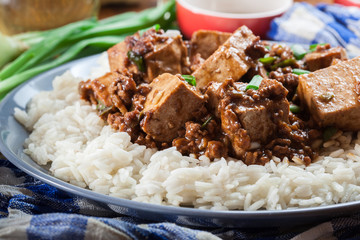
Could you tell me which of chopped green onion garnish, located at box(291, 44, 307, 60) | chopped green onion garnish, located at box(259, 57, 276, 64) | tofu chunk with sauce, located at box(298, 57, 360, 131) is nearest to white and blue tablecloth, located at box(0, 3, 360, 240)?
tofu chunk with sauce, located at box(298, 57, 360, 131)

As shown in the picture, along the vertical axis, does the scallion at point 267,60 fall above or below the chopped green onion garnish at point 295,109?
above

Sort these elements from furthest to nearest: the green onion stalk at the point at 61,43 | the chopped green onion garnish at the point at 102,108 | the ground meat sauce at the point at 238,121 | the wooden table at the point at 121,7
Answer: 1. the wooden table at the point at 121,7
2. the green onion stalk at the point at 61,43
3. the chopped green onion garnish at the point at 102,108
4. the ground meat sauce at the point at 238,121

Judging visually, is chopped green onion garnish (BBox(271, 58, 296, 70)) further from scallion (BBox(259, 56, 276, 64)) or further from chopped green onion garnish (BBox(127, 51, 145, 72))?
chopped green onion garnish (BBox(127, 51, 145, 72))

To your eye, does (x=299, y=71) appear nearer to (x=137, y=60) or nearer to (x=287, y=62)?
(x=287, y=62)

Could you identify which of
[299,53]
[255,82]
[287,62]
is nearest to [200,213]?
[255,82]

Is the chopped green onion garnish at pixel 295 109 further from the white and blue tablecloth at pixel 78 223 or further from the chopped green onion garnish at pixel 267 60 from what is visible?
the white and blue tablecloth at pixel 78 223

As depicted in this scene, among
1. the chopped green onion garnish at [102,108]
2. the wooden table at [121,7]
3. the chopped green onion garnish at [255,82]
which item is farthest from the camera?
the wooden table at [121,7]

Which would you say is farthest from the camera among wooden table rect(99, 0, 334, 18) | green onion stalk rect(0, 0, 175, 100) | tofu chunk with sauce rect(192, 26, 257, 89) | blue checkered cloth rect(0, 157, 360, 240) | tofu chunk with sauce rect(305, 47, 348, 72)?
wooden table rect(99, 0, 334, 18)

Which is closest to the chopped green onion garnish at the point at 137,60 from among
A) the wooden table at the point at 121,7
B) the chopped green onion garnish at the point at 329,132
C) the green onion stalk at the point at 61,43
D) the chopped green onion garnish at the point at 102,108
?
the chopped green onion garnish at the point at 102,108

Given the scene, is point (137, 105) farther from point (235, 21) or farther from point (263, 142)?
point (235, 21)
